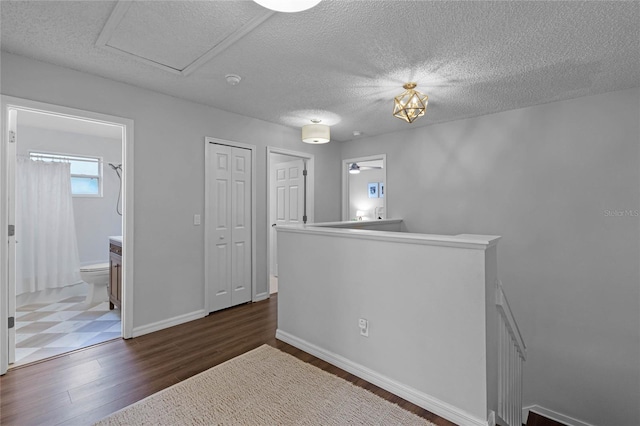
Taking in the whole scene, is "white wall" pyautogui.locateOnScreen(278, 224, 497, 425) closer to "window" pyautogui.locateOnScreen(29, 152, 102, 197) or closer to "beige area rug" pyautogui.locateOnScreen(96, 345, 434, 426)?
"beige area rug" pyautogui.locateOnScreen(96, 345, 434, 426)

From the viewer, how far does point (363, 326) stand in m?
2.26

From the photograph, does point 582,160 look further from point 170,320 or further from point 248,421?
point 170,320

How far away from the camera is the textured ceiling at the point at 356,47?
1.80 meters

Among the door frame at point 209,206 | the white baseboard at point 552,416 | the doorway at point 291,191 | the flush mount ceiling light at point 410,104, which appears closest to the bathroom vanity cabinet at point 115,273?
the door frame at point 209,206

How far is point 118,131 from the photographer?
15.0ft

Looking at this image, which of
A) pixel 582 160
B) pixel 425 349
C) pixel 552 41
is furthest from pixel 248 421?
pixel 582 160

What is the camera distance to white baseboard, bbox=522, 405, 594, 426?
3.16m

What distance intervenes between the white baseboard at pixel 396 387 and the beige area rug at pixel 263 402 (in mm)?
125

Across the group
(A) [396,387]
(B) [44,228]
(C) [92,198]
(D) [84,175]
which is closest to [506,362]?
(A) [396,387]

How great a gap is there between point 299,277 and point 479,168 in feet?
9.27

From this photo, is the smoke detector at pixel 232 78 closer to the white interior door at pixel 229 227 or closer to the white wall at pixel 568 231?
the white interior door at pixel 229 227

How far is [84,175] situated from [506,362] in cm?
594

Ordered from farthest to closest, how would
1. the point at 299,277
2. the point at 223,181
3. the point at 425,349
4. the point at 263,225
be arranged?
the point at 263,225, the point at 223,181, the point at 299,277, the point at 425,349

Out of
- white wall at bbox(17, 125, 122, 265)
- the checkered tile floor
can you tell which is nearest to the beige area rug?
the checkered tile floor
